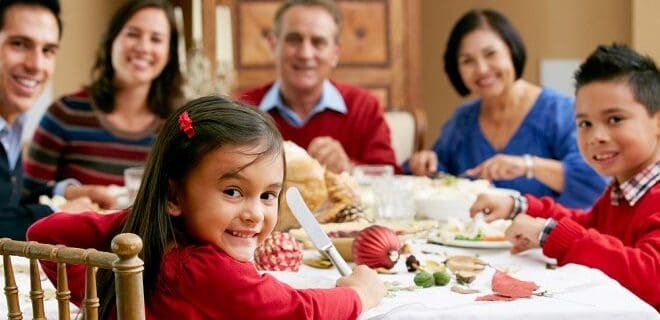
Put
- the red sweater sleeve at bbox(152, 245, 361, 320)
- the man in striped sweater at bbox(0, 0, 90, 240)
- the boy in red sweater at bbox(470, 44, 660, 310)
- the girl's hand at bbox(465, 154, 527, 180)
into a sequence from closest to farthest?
the red sweater sleeve at bbox(152, 245, 361, 320) < the boy in red sweater at bbox(470, 44, 660, 310) < the man in striped sweater at bbox(0, 0, 90, 240) < the girl's hand at bbox(465, 154, 527, 180)

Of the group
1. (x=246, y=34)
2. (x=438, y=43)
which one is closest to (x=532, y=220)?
(x=246, y=34)

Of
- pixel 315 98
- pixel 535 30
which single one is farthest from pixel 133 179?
pixel 535 30

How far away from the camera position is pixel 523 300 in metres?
1.23

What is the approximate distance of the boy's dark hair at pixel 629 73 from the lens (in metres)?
1.73

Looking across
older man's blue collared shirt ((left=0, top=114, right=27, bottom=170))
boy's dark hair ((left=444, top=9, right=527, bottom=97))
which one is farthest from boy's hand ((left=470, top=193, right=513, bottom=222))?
boy's dark hair ((left=444, top=9, right=527, bottom=97))

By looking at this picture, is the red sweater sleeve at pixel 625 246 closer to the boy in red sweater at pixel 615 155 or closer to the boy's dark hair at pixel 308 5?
the boy in red sweater at pixel 615 155

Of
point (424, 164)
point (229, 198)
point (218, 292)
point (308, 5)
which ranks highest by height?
point (308, 5)

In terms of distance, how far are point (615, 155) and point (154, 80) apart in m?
1.62

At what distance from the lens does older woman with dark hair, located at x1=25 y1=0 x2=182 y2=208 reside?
278 cm

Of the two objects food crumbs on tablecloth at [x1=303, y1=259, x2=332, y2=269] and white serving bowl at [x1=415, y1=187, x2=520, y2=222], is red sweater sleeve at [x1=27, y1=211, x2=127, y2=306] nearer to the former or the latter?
food crumbs on tablecloth at [x1=303, y1=259, x2=332, y2=269]

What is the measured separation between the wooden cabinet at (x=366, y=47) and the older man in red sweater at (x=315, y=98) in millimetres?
1125

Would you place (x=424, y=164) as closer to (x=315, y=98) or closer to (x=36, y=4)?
(x=315, y=98)

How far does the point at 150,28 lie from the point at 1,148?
0.85 meters

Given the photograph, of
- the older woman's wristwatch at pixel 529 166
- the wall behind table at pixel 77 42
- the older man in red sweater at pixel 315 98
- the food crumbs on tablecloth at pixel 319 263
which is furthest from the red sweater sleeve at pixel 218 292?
the wall behind table at pixel 77 42
